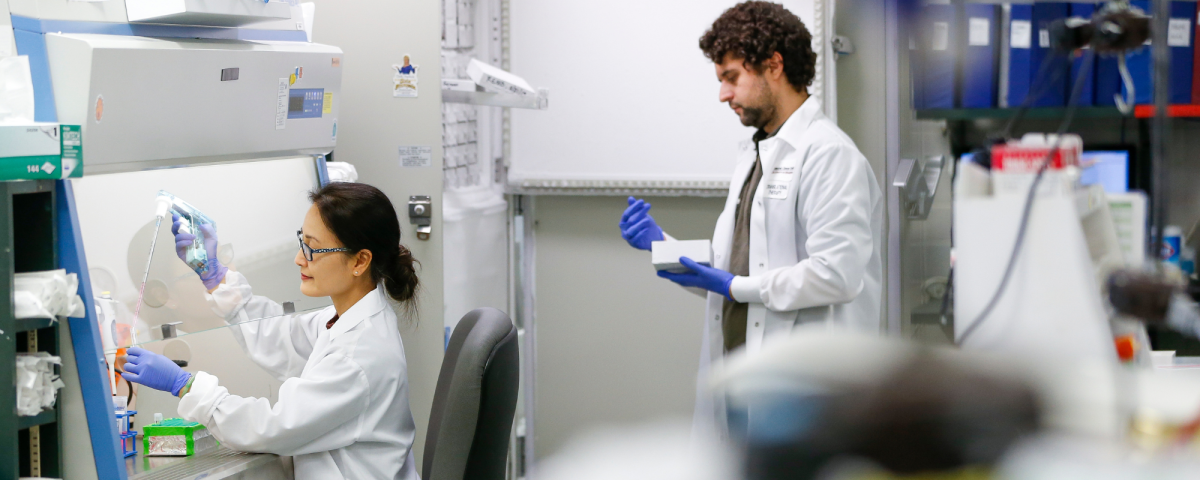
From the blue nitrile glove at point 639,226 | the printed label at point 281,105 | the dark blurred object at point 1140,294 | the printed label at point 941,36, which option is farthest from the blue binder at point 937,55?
the blue nitrile glove at point 639,226

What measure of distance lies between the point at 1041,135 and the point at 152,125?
159 centimetres

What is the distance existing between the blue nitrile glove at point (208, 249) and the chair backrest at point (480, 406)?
58 cm

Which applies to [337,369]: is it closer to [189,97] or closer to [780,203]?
[189,97]

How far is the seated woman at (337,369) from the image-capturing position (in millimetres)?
1657

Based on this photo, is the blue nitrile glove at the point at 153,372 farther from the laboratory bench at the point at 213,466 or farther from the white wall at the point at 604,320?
the white wall at the point at 604,320

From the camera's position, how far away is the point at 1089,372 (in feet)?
1.31

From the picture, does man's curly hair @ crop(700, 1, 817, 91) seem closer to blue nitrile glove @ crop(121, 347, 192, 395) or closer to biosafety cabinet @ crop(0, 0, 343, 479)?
biosafety cabinet @ crop(0, 0, 343, 479)

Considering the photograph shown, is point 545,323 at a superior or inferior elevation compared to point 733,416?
inferior

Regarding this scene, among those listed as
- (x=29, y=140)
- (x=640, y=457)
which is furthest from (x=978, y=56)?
(x=29, y=140)

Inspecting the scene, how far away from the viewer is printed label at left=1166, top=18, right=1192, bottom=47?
416mm

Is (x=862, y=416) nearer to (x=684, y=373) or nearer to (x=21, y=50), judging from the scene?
(x=21, y=50)

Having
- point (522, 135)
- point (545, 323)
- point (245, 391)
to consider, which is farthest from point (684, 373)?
point (245, 391)

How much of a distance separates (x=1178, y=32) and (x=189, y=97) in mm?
1656

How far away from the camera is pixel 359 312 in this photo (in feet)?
5.90
